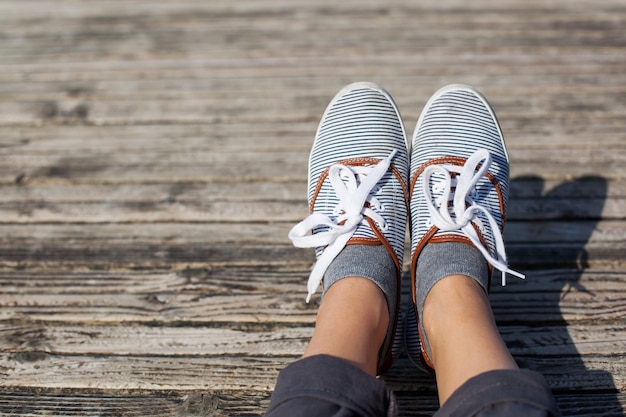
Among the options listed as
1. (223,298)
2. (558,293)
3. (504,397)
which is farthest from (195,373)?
(558,293)

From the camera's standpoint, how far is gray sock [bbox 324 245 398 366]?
118cm

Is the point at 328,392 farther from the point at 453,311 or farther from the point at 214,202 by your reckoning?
the point at 214,202

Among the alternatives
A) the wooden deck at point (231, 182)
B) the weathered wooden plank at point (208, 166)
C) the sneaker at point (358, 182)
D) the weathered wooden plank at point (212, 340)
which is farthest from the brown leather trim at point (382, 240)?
the weathered wooden plank at point (208, 166)

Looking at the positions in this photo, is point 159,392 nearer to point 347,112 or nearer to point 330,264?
point 330,264

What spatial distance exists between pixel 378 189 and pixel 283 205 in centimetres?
41

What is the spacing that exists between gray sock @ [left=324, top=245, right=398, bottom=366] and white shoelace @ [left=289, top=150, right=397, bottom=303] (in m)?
0.02

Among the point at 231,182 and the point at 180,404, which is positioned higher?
the point at 231,182

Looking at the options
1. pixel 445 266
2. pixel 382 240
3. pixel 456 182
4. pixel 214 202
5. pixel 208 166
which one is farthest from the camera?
pixel 208 166

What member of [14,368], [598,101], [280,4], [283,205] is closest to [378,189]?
[283,205]

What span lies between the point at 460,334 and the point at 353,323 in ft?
0.66

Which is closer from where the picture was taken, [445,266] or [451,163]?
[445,266]

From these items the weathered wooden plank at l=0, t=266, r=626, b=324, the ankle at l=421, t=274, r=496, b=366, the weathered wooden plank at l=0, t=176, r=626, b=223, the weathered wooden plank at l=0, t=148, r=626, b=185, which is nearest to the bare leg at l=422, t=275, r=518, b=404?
the ankle at l=421, t=274, r=496, b=366

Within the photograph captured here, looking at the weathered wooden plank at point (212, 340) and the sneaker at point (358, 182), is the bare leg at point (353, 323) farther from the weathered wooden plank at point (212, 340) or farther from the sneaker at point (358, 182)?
the weathered wooden plank at point (212, 340)

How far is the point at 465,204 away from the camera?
1.35 m
